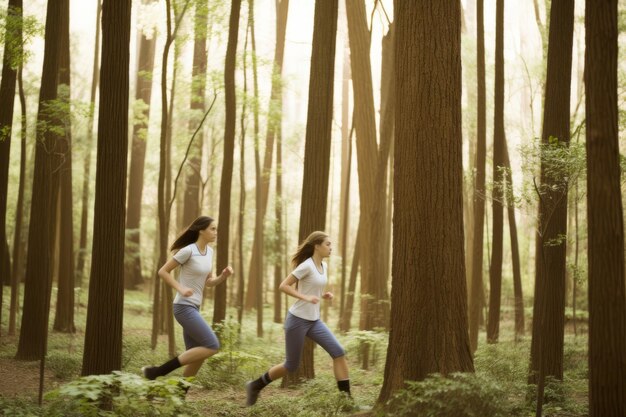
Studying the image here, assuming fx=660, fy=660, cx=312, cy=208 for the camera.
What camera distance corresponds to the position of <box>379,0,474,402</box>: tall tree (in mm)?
6391

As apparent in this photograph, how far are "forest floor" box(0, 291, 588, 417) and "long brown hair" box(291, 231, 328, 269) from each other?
1.65 metres

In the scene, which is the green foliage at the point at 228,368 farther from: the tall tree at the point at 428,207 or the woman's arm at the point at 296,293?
the tall tree at the point at 428,207

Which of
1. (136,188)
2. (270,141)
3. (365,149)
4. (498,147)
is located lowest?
(498,147)

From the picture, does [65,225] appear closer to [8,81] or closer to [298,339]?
[8,81]

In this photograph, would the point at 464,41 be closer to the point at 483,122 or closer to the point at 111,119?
the point at 483,122

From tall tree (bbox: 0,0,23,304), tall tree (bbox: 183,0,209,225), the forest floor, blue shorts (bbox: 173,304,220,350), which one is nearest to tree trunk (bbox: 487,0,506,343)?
the forest floor

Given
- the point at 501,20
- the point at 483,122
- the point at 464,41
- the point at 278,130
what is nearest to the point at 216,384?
the point at 483,122

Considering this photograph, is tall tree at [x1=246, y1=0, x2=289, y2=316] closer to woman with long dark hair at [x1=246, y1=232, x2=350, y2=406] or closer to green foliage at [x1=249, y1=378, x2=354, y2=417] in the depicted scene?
woman with long dark hair at [x1=246, y1=232, x2=350, y2=406]

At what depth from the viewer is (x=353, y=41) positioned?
17.7 metres

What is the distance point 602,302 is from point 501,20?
9.68 metres

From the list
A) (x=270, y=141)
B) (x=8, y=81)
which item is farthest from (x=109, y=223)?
(x=270, y=141)

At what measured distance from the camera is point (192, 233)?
304 inches

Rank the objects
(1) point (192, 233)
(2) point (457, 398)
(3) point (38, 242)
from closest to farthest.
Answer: (2) point (457, 398), (1) point (192, 233), (3) point (38, 242)

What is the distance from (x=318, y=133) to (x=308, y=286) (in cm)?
301
